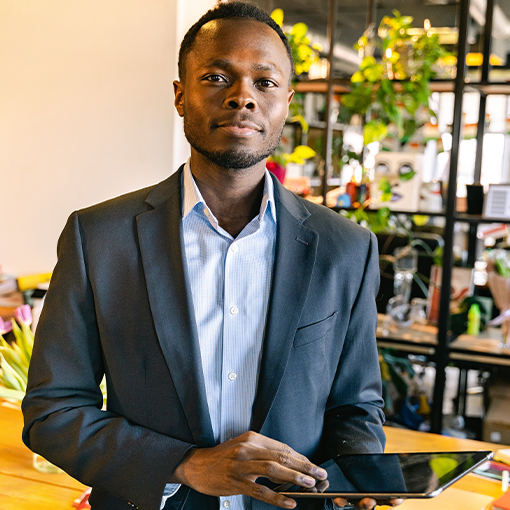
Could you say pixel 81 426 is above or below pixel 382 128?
below

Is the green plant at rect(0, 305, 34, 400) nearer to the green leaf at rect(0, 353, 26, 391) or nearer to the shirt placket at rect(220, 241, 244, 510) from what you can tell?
the green leaf at rect(0, 353, 26, 391)

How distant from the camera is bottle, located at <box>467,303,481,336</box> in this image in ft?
9.28

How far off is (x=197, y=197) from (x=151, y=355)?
1.01ft

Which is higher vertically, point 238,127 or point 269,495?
point 238,127

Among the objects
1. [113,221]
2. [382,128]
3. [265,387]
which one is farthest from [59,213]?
[265,387]

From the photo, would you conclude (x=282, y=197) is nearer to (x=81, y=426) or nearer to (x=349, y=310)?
(x=349, y=310)

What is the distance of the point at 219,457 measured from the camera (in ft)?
2.95

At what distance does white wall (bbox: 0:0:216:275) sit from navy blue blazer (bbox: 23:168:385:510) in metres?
1.75

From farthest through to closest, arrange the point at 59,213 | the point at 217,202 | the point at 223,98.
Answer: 1. the point at 59,213
2. the point at 217,202
3. the point at 223,98

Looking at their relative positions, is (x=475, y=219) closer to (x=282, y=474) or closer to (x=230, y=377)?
(x=230, y=377)

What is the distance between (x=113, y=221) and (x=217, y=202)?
20 centimetres

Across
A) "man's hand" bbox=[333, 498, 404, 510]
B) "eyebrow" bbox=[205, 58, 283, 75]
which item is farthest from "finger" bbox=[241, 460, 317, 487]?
"eyebrow" bbox=[205, 58, 283, 75]

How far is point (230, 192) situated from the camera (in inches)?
44.4

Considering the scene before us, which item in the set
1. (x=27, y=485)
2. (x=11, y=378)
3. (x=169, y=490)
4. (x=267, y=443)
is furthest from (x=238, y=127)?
(x=27, y=485)
